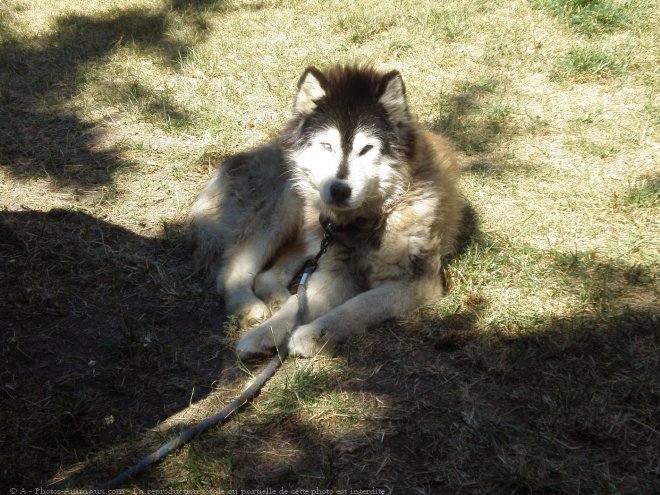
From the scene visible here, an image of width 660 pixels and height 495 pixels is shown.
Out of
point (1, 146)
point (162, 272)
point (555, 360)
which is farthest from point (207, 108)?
point (555, 360)

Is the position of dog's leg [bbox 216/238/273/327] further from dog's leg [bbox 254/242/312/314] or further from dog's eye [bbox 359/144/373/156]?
dog's eye [bbox 359/144/373/156]

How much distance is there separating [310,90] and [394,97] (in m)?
0.55

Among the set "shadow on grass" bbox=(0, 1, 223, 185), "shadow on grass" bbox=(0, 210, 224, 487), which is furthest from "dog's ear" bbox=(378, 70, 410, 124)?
"shadow on grass" bbox=(0, 1, 223, 185)

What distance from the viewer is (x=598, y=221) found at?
15.7 feet

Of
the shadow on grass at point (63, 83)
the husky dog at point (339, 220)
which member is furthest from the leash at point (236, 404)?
the shadow on grass at point (63, 83)

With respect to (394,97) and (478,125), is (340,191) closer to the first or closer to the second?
(394,97)

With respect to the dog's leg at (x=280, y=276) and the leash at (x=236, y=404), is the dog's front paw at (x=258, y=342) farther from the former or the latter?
the dog's leg at (x=280, y=276)

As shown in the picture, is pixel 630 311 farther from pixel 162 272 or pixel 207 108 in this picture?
pixel 207 108

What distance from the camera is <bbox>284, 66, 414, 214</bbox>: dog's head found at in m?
3.94

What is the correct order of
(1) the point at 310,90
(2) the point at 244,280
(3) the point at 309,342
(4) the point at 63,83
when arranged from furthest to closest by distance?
(4) the point at 63,83
(2) the point at 244,280
(1) the point at 310,90
(3) the point at 309,342

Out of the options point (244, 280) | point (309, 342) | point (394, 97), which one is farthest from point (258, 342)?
point (394, 97)

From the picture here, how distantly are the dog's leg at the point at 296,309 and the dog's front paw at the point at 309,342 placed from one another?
4.8 inches

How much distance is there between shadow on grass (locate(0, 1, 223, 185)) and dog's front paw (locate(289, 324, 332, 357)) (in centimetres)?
272

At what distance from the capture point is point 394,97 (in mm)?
4094
